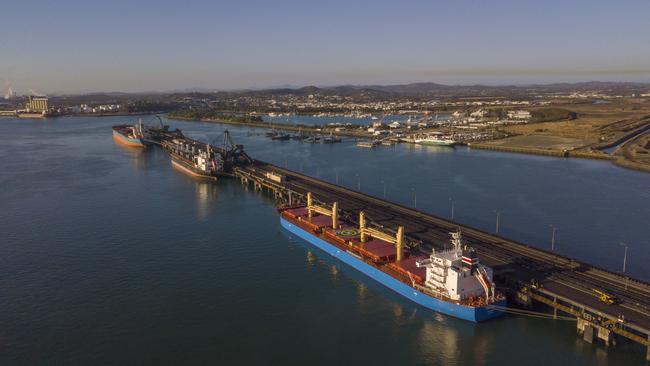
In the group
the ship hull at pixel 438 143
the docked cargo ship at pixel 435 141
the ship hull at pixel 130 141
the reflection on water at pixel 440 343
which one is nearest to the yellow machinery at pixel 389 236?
the reflection on water at pixel 440 343

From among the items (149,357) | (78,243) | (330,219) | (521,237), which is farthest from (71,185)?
(521,237)

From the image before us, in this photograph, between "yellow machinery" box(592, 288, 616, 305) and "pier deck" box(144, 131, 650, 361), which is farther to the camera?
A: "yellow machinery" box(592, 288, 616, 305)

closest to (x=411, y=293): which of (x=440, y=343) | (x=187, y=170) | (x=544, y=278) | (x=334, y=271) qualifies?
(x=440, y=343)

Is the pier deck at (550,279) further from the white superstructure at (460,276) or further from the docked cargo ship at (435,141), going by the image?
the docked cargo ship at (435,141)

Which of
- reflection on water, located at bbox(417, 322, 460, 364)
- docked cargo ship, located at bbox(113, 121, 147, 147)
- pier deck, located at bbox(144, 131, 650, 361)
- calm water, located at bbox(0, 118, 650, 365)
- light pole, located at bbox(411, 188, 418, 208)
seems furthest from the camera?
docked cargo ship, located at bbox(113, 121, 147, 147)

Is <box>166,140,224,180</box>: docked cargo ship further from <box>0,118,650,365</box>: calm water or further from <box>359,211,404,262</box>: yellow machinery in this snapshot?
<box>359,211,404,262</box>: yellow machinery

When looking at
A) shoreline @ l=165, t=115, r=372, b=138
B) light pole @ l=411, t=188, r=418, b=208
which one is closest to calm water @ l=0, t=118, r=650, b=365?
light pole @ l=411, t=188, r=418, b=208
